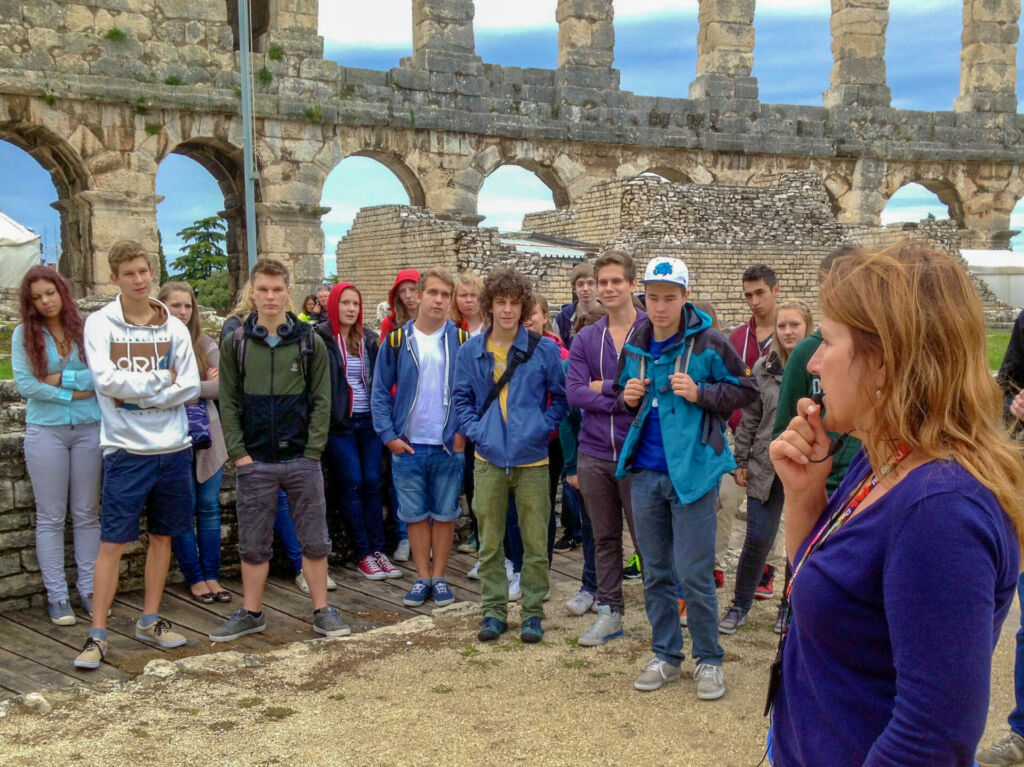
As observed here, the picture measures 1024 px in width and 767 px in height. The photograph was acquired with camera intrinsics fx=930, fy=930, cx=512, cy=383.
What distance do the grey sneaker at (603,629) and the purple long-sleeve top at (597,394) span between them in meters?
0.80

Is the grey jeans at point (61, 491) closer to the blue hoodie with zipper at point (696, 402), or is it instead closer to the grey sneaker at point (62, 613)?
the grey sneaker at point (62, 613)

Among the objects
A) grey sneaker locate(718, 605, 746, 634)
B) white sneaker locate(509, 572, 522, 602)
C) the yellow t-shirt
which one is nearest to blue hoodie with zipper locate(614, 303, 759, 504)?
the yellow t-shirt

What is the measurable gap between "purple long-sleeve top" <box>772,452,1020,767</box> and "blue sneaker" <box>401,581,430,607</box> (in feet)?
12.9

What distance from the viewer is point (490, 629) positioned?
4.61m

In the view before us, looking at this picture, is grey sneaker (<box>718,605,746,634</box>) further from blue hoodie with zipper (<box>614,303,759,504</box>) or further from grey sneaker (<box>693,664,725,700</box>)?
blue hoodie with zipper (<box>614,303,759,504</box>)

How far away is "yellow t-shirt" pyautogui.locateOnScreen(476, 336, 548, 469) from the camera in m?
4.71

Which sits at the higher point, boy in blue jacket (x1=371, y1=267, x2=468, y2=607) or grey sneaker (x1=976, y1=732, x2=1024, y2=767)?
boy in blue jacket (x1=371, y1=267, x2=468, y2=607)

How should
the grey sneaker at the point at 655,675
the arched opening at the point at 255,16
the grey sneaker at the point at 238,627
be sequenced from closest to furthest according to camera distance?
the grey sneaker at the point at 655,675
the grey sneaker at the point at 238,627
the arched opening at the point at 255,16

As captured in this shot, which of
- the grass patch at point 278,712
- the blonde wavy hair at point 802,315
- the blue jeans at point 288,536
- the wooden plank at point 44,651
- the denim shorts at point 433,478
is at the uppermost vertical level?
the blonde wavy hair at point 802,315

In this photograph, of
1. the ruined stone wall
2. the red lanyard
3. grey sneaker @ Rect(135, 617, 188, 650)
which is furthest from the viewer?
the ruined stone wall

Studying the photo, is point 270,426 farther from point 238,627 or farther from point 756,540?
point 756,540

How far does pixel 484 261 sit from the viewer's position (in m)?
17.6

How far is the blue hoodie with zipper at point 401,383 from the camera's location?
5262 mm

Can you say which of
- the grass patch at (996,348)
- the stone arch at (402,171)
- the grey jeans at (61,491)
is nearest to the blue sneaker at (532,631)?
the grey jeans at (61,491)
